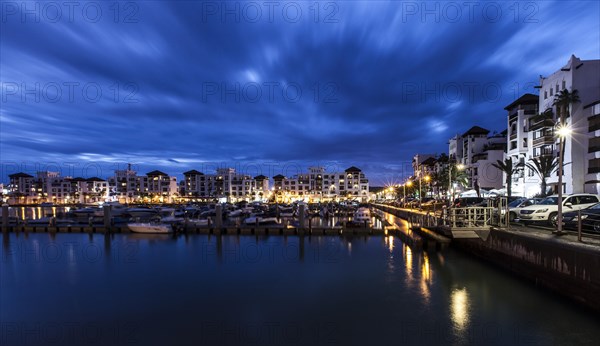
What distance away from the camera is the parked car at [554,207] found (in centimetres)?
2434

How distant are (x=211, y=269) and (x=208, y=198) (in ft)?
493

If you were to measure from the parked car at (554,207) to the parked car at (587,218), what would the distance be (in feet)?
9.48

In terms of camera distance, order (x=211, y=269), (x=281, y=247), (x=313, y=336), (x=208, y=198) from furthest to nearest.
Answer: (x=208, y=198), (x=281, y=247), (x=211, y=269), (x=313, y=336)

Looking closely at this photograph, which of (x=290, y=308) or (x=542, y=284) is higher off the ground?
(x=542, y=284)

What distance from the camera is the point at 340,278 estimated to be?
1032 inches

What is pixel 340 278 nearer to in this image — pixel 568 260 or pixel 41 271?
pixel 568 260

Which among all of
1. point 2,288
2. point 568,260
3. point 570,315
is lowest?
point 2,288

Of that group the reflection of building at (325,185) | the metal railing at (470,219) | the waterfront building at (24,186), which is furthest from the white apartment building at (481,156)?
the waterfront building at (24,186)

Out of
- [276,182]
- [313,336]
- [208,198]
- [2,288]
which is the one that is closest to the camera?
[313,336]

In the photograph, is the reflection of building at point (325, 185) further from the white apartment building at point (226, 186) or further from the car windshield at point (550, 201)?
the car windshield at point (550, 201)

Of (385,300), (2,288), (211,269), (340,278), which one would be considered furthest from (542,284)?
(2,288)

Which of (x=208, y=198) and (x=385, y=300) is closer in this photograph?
(x=385, y=300)

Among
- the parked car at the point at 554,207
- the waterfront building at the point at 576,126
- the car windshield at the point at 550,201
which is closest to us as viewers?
the parked car at the point at 554,207

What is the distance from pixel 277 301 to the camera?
2123 cm
